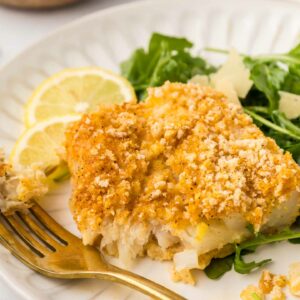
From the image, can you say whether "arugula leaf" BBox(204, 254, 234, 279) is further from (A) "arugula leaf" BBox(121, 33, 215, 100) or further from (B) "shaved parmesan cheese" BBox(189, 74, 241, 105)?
(A) "arugula leaf" BBox(121, 33, 215, 100)

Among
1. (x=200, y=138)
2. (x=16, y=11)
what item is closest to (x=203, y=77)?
(x=200, y=138)

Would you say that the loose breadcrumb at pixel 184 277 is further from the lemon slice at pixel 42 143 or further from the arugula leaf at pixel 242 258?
the lemon slice at pixel 42 143

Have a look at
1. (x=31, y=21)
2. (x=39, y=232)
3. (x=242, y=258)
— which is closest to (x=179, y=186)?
(x=242, y=258)

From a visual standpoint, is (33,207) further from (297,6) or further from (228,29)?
(297,6)

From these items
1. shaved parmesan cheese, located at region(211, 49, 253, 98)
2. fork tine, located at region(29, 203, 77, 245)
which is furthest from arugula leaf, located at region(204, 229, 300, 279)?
shaved parmesan cheese, located at region(211, 49, 253, 98)

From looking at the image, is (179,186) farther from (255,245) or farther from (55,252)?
(55,252)

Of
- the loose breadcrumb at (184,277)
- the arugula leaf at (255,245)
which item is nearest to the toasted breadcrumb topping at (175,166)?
the arugula leaf at (255,245)
